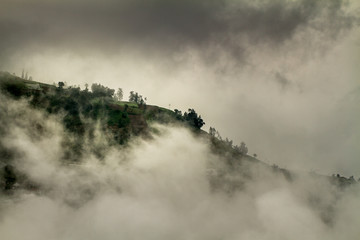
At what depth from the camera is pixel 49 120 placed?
183750 mm

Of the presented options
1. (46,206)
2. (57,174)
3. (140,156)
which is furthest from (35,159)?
(140,156)

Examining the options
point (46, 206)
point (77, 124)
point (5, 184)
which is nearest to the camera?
point (5, 184)

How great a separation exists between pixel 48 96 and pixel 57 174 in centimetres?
5889

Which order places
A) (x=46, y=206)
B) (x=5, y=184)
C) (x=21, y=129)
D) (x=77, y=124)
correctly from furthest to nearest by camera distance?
(x=77, y=124)
(x=21, y=129)
(x=46, y=206)
(x=5, y=184)

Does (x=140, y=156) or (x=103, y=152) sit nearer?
(x=103, y=152)

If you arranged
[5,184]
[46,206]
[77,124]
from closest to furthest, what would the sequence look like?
1. [5,184]
2. [46,206]
3. [77,124]

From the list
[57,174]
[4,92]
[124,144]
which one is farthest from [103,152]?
[4,92]

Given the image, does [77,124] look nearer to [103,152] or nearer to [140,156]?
[103,152]

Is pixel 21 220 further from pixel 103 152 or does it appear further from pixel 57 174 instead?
pixel 103 152

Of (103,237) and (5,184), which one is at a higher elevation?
(5,184)

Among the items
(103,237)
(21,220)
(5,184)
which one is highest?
(5,184)

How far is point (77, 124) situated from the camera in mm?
188125

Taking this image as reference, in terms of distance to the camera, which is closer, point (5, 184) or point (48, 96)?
point (5, 184)

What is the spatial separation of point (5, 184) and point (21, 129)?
38.9 meters
